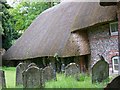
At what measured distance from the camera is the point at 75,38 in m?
15.6

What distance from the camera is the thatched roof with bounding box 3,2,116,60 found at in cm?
1405

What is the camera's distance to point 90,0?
52.9 feet

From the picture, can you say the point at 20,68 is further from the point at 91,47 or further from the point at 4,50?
the point at 4,50

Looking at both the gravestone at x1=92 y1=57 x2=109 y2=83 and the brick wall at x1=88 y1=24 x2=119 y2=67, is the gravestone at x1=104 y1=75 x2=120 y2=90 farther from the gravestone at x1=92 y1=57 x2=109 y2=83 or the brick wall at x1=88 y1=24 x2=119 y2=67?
the brick wall at x1=88 y1=24 x2=119 y2=67

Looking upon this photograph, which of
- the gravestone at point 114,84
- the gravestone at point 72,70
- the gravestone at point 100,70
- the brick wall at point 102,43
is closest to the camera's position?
the gravestone at point 114,84

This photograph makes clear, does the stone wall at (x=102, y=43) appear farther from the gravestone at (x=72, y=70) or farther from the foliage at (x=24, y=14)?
the foliage at (x=24, y=14)

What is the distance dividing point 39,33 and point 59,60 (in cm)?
508

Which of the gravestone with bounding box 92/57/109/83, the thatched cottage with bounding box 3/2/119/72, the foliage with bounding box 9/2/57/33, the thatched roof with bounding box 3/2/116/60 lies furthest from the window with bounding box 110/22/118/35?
the foliage with bounding box 9/2/57/33

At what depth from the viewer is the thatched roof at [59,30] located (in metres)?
14.1

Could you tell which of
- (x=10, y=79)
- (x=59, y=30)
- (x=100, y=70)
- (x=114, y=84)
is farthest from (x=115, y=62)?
(x=114, y=84)

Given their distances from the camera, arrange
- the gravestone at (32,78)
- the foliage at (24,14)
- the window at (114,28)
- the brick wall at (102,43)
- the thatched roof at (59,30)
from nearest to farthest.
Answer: the gravestone at (32,78) → the window at (114,28) → the brick wall at (102,43) → the thatched roof at (59,30) → the foliage at (24,14)

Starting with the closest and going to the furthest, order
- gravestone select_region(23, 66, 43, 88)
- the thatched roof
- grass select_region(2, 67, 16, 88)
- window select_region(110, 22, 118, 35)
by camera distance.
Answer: gravestone select_region(23, 66, 43, 88) < grass select_region(2, 67, 16, 88) < window select_region(110, 22, 118, 35) < the thatched roof

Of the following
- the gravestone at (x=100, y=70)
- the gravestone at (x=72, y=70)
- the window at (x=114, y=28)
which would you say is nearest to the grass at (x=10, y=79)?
the gravestone at (x=72, y=70)

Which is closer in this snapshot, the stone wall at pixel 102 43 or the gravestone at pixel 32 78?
the gravestone at pixel 32 78
